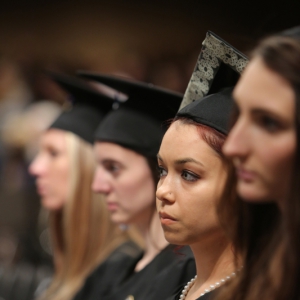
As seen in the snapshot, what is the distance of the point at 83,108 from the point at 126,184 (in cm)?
72

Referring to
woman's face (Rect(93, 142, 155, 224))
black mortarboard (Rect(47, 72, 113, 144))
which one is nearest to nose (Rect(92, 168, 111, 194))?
woman's face (Rect(93, 142, 155, 224))

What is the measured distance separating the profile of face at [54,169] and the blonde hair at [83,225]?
47 millimetres

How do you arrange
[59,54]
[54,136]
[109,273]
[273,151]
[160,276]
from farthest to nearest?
1. [59,54]
2. [54,136]
3. [109,273]
4. [160,276]
5. [273,151]

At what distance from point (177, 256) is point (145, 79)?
3.33 metres

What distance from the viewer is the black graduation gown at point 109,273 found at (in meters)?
2.47

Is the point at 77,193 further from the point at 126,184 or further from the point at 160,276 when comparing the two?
the point at 160,276

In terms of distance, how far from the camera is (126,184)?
88.0 inches

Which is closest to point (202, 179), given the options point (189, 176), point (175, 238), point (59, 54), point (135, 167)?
point (189, 176)

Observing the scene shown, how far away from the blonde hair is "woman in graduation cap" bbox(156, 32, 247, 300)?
1382mm

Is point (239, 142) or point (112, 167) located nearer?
point (239, 142)

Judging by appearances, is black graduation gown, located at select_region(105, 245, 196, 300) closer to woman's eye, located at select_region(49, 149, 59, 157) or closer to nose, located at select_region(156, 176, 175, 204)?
nose, located at select_region(156, 176, 175, 204)

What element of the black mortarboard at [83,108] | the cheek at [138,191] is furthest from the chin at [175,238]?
the black mortarboard at [83,108]

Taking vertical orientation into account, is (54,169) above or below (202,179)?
below

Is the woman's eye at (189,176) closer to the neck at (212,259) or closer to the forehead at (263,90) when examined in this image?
the neck at (212,259)
